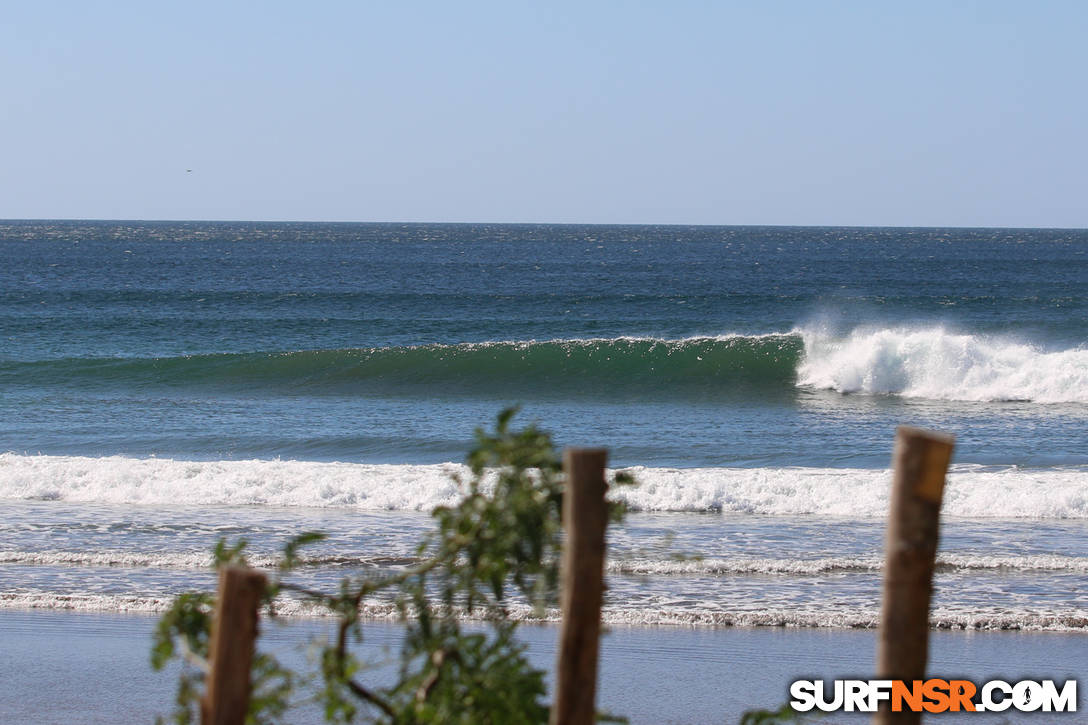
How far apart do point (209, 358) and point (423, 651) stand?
78.6 ft

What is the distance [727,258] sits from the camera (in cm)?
7750

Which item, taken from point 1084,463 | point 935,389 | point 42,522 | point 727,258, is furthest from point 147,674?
point 727,258

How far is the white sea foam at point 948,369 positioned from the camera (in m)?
21.5

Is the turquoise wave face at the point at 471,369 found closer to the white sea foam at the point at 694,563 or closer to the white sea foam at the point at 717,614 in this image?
the white sea foam at the point at 694,563

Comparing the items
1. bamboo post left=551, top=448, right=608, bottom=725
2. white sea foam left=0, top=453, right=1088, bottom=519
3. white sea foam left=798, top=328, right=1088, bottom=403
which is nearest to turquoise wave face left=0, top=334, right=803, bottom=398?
white sea foam left=798, top=328, right=1088, bottom=403

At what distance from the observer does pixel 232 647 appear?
9.20 ft

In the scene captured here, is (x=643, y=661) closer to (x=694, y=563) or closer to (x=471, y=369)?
(x=694, y=563)

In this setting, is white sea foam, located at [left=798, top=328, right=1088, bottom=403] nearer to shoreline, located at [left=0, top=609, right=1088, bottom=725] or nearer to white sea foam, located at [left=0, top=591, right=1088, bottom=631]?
white sea foam, located at [left=0, top=591, right=1088, bottom=631]

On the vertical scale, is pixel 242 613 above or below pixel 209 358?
below

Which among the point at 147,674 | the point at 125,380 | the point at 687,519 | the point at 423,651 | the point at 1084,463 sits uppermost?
the point at 125,380

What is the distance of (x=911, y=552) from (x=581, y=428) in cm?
1624

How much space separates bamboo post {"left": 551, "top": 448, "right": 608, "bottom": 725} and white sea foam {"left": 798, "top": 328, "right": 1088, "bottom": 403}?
796 inches

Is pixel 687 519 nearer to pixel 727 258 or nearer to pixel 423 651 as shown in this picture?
pixel 423 651

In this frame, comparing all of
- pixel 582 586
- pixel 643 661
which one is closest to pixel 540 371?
pixel 643 661
